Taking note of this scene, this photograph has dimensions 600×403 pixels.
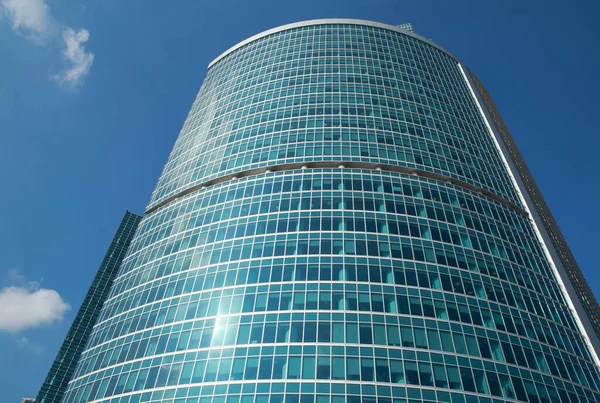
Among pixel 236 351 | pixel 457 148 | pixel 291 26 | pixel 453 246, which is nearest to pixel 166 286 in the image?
pixel 236 351

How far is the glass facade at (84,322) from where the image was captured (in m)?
116

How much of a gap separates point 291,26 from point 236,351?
2285 inches

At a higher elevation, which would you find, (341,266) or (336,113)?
(336,113)

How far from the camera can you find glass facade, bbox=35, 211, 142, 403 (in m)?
116

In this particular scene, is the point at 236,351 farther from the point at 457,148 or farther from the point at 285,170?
the point at 457,148

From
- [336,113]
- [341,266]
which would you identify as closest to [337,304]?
[341,266]

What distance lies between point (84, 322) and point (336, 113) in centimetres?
10659

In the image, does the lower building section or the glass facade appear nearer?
the lower building section

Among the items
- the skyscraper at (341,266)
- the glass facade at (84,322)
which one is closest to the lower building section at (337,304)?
the skyscraper at (341,266)

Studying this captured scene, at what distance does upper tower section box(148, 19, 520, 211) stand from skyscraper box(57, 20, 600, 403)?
298 mm

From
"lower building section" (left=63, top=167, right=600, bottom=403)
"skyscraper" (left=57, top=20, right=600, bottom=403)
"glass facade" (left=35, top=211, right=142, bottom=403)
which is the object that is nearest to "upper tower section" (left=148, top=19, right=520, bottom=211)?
"skyscraper" (left=57, top=20, right=600, bottom=403)

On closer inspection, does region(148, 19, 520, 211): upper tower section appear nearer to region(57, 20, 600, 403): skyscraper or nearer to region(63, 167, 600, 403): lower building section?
region(57, 20, 600, 403): skyscraper

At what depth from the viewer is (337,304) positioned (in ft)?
123

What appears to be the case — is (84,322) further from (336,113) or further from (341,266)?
(341,266)
